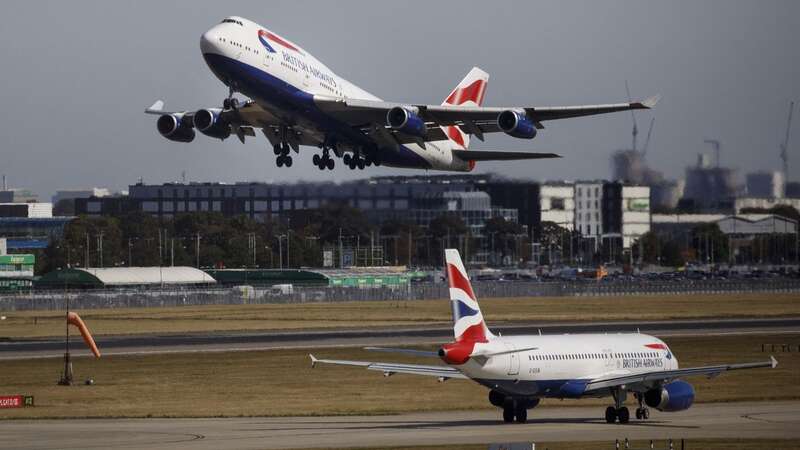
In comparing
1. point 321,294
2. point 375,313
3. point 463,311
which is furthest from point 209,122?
point 321,294

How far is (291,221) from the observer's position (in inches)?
4370

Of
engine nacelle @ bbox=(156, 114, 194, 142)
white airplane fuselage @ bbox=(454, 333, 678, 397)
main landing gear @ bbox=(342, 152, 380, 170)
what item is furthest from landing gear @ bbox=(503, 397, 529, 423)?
engine nacelle @ bbox=(156, 114, 194, 142)

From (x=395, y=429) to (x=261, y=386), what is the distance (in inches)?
622

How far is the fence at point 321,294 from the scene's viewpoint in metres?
129

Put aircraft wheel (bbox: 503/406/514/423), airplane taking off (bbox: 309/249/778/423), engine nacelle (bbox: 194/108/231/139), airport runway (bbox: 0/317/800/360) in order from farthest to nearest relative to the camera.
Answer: airport runway (bbox: 0/317/800/360), engine nacelle (bbox: 194/108/231/139), aircraft wheel (bbox: 503/406/514/423), airplane taking off (bbox: 309/249/778/423)

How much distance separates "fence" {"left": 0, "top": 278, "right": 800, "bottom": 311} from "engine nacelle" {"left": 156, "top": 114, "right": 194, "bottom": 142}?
59008 millimetres

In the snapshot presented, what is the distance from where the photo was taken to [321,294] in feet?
459

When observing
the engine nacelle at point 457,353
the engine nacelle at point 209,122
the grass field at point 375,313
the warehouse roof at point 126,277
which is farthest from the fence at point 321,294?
the engine nacelle at point 457,353

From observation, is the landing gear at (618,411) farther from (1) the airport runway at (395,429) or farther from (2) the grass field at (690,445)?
(2) the grass field at (690,445)

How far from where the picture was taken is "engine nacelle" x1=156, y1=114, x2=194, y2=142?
6950cm

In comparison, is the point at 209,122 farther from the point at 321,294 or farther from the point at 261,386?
the point at 321,294

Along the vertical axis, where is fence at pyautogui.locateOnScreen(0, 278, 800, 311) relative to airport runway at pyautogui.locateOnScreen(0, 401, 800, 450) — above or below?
above

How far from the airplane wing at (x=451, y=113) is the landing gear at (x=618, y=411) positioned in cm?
1637

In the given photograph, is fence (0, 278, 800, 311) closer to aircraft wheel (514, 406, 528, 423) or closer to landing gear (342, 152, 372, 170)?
landing gear (342, 152, 372, 170)
